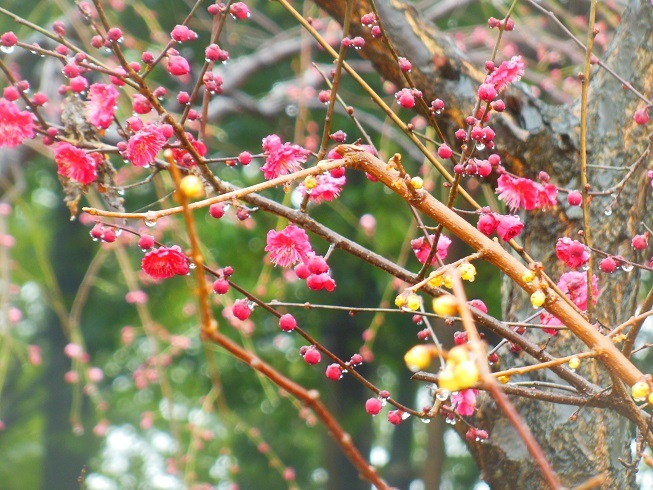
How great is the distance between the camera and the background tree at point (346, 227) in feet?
3.69

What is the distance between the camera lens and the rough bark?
1.54 meters

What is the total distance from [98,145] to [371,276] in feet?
13.7

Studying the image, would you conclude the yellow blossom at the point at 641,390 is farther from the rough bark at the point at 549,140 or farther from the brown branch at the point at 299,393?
the rough bark at the point at 549,140

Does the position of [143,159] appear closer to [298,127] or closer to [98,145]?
[98,145]

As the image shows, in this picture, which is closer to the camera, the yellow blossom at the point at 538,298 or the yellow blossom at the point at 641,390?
the yellow blossom at the point at 641,390

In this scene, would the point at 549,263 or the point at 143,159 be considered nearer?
the point at 143,159

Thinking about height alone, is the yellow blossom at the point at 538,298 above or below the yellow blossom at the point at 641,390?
above

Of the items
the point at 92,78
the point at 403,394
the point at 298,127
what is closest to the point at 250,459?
the point at 403,394

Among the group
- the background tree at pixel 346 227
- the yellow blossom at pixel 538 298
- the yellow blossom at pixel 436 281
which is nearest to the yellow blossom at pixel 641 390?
the background tree at pixel 346 227

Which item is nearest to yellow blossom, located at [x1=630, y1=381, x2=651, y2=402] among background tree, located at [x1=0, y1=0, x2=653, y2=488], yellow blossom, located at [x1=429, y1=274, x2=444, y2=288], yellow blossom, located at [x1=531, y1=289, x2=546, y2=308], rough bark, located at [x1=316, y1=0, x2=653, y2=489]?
background tree, located at [x1=0, y1=0, x2=653, y2=488]

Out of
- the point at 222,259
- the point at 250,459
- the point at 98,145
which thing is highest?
the point at 98,145

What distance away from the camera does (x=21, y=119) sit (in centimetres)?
131

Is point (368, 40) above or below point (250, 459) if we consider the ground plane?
above

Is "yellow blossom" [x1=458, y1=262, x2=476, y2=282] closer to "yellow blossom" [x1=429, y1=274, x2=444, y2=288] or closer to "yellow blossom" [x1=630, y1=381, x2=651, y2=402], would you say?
"yellow blossom" [x1=429, y1=274, x2=444, y2=288]
